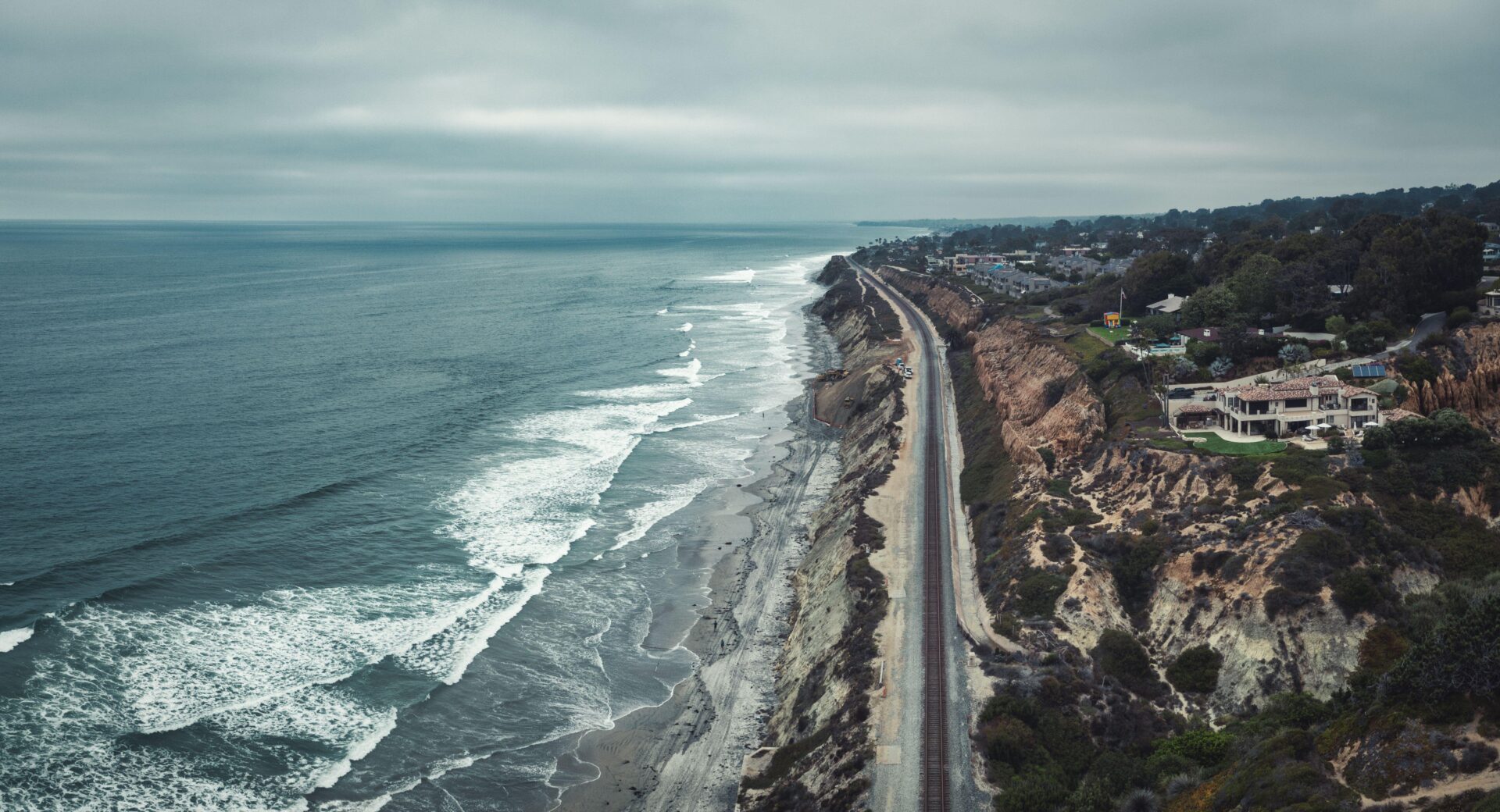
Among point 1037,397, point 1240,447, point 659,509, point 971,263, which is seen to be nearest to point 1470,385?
point 1240,447

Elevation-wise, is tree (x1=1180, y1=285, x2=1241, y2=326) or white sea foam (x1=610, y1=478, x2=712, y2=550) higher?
tree (x1=1180, y1=285, x2=1241, y2=326)

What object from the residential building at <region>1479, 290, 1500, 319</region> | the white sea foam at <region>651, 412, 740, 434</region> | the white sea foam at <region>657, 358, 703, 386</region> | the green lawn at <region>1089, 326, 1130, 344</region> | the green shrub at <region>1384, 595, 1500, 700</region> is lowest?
the white sea foam at <region>651, 412, 740, 434</region>

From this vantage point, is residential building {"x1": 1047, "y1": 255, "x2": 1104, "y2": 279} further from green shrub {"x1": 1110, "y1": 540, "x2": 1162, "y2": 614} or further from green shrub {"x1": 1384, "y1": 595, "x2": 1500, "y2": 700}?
green shrub {"x1": 1384, "y1": 595, "x2": 1500, "y2": 700}

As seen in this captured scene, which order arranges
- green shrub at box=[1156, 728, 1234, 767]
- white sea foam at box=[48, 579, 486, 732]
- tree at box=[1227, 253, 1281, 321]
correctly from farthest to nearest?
tree at box=[1227, 253, 1281, 321] → white sea foam at box=[48, 579, 486, 732] → green shrub at box=[1156, 728, 1234, 767]

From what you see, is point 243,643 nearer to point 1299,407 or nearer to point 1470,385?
point 1299,407

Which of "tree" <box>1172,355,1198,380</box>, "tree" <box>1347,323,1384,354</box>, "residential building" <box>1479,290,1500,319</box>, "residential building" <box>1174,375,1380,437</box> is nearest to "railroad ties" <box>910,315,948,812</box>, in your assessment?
"tree" <box>1172,355,1198,380</box>

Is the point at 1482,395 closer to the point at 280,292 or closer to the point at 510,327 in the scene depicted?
the point at 510,327

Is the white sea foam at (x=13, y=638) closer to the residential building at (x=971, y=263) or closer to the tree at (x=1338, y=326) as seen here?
the tree at (x=1338, y=326)
